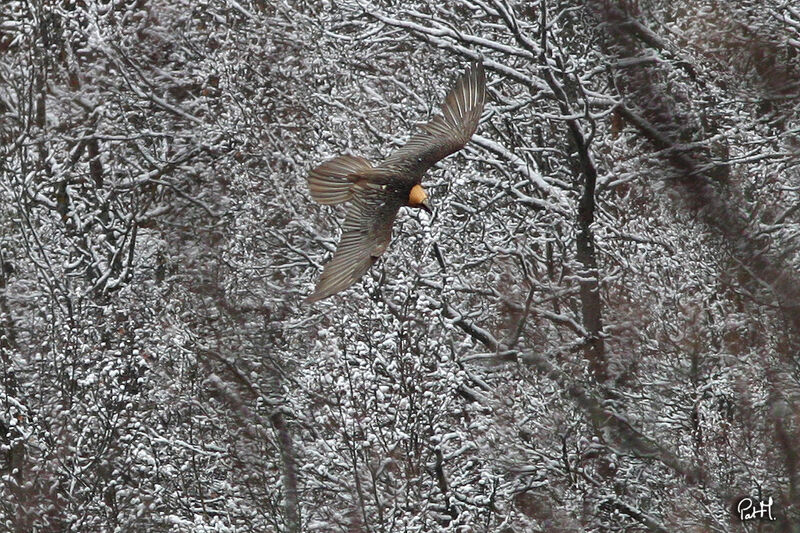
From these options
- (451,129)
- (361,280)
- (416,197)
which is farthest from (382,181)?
(361,280)

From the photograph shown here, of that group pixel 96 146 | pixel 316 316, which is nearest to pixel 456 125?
pixel 316 316

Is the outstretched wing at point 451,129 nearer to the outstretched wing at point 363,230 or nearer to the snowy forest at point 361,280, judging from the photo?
the outstretched wing at point 363,230

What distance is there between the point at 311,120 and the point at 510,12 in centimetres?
239

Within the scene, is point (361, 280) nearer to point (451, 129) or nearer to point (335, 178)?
point (451, 129)

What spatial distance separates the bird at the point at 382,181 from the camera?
598 centimetres

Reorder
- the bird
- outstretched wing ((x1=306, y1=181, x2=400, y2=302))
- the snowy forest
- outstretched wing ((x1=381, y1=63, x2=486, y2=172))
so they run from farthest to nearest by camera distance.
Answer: the snowy forest, outstretched wing ((x1=381, y1=63, x2=486, y2=172)), the bird, outstretched wing ((x1=306, y1=181, x2=400, y2=302))

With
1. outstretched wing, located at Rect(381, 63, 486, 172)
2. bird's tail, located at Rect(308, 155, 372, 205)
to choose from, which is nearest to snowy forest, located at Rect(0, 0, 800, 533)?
bird's tail, located at Rect(308, 155, 372, 205)

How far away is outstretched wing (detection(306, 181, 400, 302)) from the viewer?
19.3ft

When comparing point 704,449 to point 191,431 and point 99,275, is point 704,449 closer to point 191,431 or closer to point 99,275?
point 191,431

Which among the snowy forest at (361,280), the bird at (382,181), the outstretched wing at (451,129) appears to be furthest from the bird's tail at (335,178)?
the snowy forest at (361,280)

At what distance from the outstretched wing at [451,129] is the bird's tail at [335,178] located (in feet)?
0.78

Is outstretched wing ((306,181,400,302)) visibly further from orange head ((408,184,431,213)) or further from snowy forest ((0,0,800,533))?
snowy forest ((0,0,800,533))

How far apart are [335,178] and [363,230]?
31cm

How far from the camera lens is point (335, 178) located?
611 cm
